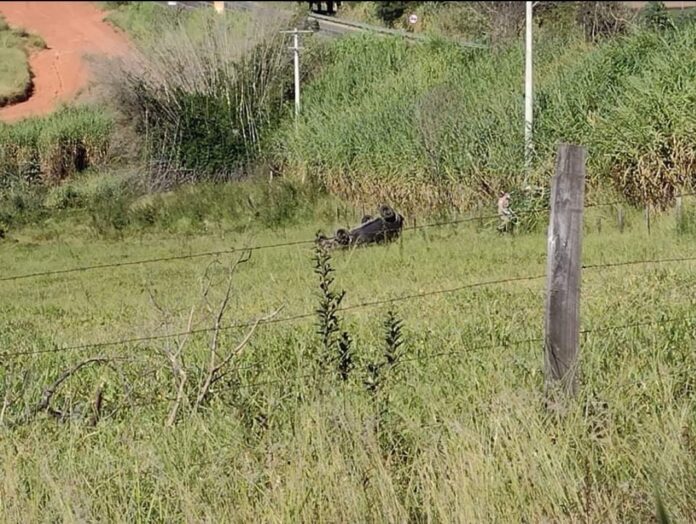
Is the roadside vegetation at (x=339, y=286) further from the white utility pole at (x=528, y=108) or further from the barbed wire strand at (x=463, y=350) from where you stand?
the white utility pole at (x=528, y=108)

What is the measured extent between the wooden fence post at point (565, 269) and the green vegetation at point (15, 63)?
8.82 m

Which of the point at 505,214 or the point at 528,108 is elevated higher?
the point at 528,108

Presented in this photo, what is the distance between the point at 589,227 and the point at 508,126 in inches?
149

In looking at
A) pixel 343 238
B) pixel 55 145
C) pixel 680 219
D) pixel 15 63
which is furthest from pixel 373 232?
pixel 55 145

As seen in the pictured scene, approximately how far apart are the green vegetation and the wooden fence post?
8822mm

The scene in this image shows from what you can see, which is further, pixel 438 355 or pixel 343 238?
pixel 343 238

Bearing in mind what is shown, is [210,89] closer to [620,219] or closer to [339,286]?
[620,219]

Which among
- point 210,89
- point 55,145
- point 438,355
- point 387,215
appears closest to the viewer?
point 438,355

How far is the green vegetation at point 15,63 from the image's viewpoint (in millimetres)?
12125

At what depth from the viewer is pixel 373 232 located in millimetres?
14227

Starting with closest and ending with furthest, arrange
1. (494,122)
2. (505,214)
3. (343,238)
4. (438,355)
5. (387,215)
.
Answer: (438,355)
(505,214)
(343,238)
(387,215)
(494,122)

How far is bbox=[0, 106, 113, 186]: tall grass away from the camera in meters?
14.1

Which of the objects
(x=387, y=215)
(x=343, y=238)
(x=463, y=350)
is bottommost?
(x=343, y=238)

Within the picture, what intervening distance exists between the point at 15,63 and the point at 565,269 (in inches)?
390
